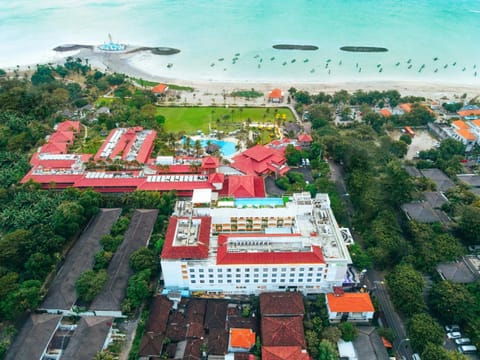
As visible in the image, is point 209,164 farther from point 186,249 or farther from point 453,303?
point 453,303

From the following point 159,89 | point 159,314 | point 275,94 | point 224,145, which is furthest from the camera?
point 159,89

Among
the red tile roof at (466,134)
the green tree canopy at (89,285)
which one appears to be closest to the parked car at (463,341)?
the green tree canopy at (89,285)

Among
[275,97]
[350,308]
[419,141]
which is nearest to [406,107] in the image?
[419,141]

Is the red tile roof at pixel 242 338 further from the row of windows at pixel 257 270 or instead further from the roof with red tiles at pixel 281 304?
the row of windows at pixel 257 270

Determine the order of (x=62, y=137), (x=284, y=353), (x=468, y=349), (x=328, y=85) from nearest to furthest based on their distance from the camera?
(x=284, y=353) < (x=468, y=349) < (x=62, y=137) < (x=328, y=85)

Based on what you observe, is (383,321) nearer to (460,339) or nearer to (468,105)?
(460,339)

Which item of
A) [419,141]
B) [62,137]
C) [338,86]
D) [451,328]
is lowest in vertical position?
[451,328]

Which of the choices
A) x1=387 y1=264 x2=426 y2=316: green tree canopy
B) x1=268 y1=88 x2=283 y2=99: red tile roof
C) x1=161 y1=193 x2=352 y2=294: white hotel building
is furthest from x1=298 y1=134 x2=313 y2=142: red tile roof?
x1=387 y1=264 x2=426 y2=316: green tree canopy

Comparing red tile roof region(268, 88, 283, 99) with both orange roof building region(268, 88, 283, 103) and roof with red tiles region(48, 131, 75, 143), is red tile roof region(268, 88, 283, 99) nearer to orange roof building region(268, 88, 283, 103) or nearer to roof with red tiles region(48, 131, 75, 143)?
orange roof building region(268, 88, 283, 103)
